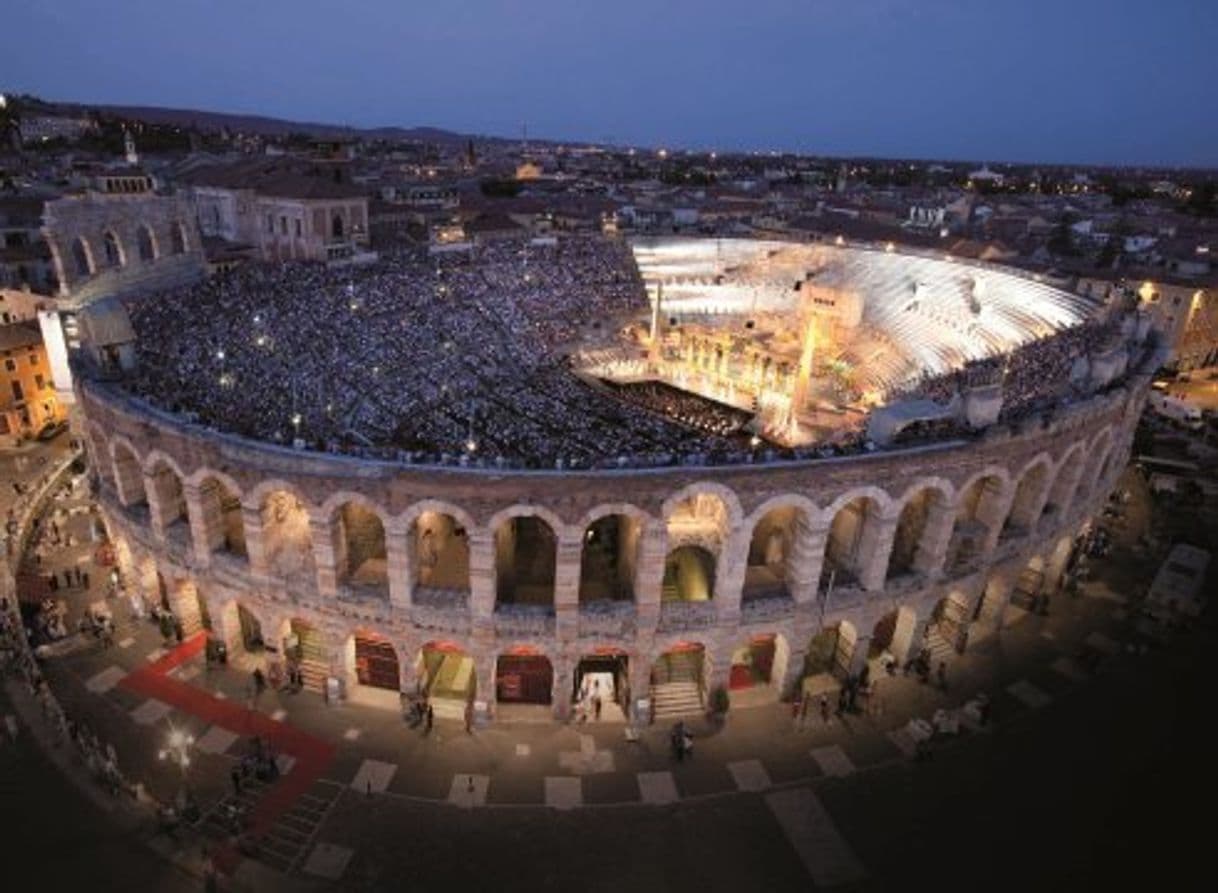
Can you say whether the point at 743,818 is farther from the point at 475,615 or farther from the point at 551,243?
the point at 551,243

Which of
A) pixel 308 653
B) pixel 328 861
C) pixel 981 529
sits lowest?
pixel 328 861

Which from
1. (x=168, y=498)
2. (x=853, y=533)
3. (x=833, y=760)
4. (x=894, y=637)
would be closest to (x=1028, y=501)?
(x=894, y=637)

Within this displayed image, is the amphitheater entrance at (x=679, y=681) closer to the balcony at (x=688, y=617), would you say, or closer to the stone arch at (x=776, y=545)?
the balcony at (x=688, y=617)

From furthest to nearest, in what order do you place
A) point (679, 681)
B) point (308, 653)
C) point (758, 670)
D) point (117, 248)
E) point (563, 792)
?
point (117, 248) < point (758, 670) < point (308, 653) < point (679, 681) < point (563, 792)

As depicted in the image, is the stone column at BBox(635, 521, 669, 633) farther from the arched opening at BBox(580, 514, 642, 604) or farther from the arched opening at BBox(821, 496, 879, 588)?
the arched opening at BBox(821, 496, 879, 588)

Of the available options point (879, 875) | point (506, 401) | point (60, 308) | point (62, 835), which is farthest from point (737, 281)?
point (62, 835)

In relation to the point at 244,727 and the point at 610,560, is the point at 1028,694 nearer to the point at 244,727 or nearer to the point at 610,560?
the point at 610,560

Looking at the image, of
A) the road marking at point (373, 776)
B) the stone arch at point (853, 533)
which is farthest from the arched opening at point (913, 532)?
the road marking at point (373, 776)
